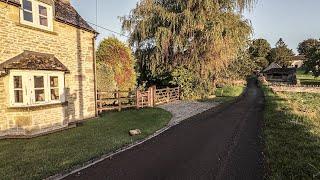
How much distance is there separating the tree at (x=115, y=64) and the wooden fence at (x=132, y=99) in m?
1.07

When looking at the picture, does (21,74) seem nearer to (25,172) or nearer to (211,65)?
(25,172)

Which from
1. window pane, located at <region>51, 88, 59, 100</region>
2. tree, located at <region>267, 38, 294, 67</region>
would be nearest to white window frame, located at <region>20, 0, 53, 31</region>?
window pane, located at <region>51, 88, 59, 100</region>

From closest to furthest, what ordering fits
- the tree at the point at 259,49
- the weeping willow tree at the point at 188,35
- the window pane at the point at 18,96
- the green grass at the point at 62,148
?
the green grass at the point at 62,148 → the window pane at the point at 18,96 → the weeping willow tree at the point at 188,35 → the tree at the point at 259,49

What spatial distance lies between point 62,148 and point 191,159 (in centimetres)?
434

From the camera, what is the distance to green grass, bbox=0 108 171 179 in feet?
24.3

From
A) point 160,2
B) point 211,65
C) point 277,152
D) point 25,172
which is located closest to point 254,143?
point 277,152

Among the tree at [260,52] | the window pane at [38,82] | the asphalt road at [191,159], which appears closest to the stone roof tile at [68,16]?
the window pane at [38,82]

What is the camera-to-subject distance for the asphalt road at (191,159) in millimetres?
6871

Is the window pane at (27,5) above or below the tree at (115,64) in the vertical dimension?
above

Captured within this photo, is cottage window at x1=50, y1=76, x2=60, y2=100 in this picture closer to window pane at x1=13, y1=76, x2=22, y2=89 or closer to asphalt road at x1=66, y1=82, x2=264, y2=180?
window pane at x1=13, y1=76, x2=22, y2=89

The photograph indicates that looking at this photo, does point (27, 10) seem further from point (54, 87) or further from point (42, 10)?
point (54, 87)

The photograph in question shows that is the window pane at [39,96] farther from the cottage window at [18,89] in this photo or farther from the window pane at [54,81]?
the window pane at [54,81]

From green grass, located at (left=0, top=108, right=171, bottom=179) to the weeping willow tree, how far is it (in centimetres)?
1505

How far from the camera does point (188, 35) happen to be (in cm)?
2919
